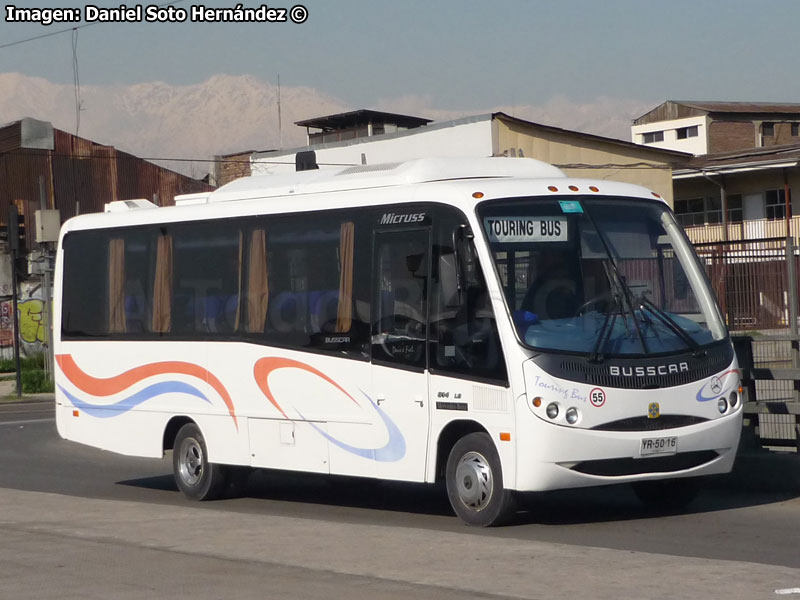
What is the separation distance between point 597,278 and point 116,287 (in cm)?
648

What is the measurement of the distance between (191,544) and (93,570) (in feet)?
4.16

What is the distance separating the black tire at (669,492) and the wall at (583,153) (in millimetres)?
29158

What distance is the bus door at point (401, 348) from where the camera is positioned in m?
11.2

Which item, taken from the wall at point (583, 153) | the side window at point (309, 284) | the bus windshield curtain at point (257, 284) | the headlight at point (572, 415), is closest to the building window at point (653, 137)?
the wall at point (583, 153)

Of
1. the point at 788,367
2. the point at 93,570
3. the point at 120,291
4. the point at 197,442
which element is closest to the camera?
the point at 93,570

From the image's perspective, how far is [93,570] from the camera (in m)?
8.71

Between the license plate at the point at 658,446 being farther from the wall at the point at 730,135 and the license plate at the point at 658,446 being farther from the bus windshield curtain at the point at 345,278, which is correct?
the wall at the point at 730,135

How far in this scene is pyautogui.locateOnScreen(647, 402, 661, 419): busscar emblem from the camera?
34.3 ft

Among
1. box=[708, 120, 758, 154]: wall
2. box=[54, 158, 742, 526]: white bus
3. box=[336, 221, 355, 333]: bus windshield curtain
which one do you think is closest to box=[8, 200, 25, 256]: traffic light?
box=[54, 158, 742, 526]: white bus

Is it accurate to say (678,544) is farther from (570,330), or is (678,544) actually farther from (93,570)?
(93,570)

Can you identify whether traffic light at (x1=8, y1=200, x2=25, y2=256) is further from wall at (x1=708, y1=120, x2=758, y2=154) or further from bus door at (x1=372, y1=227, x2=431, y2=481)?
wall at (x1=708, y1=120, x2=758, y2=154)

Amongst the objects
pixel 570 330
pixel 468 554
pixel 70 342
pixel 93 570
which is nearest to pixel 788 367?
pixel 570 330

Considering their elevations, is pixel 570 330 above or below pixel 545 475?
above

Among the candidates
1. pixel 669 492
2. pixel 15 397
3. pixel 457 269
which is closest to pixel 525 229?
pixel 457 269
